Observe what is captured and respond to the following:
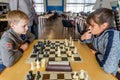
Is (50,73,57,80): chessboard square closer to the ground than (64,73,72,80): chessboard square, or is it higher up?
higher up

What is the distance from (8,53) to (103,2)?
388 centimetres

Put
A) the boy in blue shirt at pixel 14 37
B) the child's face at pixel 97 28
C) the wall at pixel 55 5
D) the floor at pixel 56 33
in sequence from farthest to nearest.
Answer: the wall at pixel 55 5 → the floor at pixel 56 33 → the child's face at pixel 97 28 → the boy in blue shirt at pixel 14 37

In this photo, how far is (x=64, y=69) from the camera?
1313 mm

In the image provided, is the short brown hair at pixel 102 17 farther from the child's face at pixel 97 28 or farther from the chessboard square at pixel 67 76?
the chessboard square at pixel 67 76

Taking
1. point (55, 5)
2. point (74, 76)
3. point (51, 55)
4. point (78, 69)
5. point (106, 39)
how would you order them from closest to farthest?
point (74, 76) → point (78, 69) → point (106, 39) → point (51, 55) → point (55, 5)

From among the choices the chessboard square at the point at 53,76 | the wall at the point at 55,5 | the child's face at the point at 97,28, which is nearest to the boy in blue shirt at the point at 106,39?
the child's face at the point at 97,28

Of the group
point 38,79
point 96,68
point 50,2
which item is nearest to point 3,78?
point 38,79

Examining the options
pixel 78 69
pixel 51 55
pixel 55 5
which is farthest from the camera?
pixel 55 5

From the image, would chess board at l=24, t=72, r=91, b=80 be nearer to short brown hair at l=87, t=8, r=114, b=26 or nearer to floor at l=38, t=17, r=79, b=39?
short brown hair at l=87, t=8, r=114, b=26

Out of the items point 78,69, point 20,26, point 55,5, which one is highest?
point 55,5

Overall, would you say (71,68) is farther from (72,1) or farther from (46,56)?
(72,1)

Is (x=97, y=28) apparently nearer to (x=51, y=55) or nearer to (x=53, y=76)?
(x=51, y=55)

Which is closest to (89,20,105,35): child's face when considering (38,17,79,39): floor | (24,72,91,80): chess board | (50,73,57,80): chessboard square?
(24,72,91,80): chess board

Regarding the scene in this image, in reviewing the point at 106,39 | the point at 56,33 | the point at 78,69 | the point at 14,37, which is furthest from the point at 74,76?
the point at 56,33
